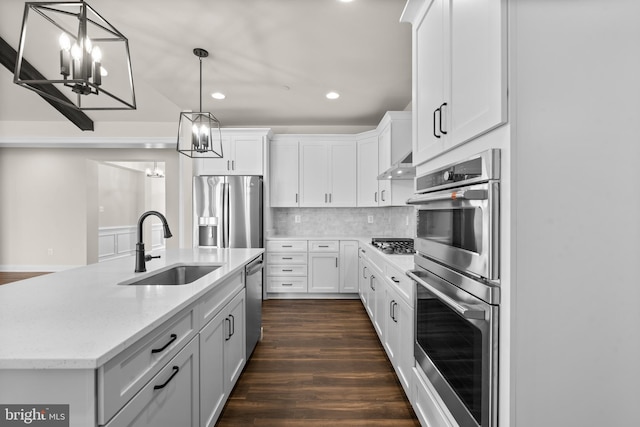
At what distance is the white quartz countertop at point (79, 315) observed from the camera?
80cm

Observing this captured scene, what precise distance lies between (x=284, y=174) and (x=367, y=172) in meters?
1.24

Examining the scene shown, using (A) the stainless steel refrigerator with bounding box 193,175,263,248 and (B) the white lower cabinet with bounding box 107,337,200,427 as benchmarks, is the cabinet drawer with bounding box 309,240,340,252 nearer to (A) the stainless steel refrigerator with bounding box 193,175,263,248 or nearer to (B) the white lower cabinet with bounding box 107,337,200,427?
(A) the stainless steel refrigerator with bounding box 193,175,263,248

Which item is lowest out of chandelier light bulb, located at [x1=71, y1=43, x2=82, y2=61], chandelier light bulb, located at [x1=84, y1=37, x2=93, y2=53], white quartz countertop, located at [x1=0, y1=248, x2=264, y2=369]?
white quartz countertop, located at [x1=0, y1=248, x2=264, y2=369]

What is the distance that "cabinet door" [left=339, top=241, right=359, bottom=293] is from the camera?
15.1 ft

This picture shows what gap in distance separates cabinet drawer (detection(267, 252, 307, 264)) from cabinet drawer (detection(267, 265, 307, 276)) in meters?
0.06

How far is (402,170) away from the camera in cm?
376

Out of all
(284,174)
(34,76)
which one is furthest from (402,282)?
(34,76)

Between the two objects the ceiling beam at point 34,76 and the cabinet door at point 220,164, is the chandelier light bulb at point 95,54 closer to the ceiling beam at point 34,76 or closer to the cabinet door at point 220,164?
the ceiling beam at point 34,76

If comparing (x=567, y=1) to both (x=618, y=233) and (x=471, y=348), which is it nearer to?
(x=618, y=233)

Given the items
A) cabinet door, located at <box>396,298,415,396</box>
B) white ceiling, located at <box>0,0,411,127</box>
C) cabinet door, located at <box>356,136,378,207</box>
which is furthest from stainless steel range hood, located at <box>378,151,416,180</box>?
cabinet door, located at <box>396,298,415,396</box>

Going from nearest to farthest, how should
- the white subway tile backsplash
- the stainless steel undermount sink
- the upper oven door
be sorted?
the upper oven door
the stainless steel undermount sink
the white subway tile backsplash

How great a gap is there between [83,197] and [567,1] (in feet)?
26.6

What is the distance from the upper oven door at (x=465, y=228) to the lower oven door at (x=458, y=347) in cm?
11

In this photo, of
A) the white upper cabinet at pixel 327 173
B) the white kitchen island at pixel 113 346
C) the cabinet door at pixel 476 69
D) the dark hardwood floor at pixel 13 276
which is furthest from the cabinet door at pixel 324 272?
the dark hardwood floor at pixel 13 276
